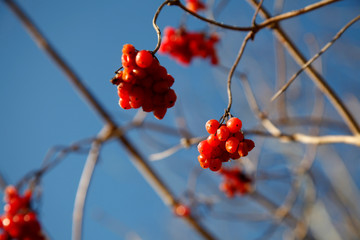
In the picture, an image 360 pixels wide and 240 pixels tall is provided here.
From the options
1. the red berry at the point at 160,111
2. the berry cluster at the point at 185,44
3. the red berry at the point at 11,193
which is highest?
the berry cluster at the point at 185,44

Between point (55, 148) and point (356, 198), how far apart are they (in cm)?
375

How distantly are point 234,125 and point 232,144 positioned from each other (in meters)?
0.07

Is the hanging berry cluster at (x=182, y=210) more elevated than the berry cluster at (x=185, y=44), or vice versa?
the berry cluster at (x=185, y=44)

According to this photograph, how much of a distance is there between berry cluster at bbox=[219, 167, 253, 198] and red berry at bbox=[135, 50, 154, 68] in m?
1.86

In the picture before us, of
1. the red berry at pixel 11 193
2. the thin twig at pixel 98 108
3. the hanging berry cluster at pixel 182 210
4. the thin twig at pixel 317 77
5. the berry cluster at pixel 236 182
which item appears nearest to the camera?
the thin twig at pixel 317 77

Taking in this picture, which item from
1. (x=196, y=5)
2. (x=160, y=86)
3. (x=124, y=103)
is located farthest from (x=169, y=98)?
(x=196, y=5)

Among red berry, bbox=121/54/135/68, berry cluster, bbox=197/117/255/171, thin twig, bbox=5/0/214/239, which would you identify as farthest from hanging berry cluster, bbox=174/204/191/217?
red berry, bbox=121/54/135/68

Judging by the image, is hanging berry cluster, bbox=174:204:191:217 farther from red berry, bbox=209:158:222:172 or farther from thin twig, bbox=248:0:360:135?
red berry, bbox=209:158:222:172

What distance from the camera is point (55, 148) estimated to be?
6.43 feet

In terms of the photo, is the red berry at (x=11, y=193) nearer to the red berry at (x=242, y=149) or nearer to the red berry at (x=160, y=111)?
the red berry at (x=160, y=111)

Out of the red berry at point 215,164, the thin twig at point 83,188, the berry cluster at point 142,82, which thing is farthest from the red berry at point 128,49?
the thin twig at point 83,188

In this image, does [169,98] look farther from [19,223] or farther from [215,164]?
[19,223]

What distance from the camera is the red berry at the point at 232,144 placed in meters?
0.93

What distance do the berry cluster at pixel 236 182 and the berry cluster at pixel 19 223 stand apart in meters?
1.56
